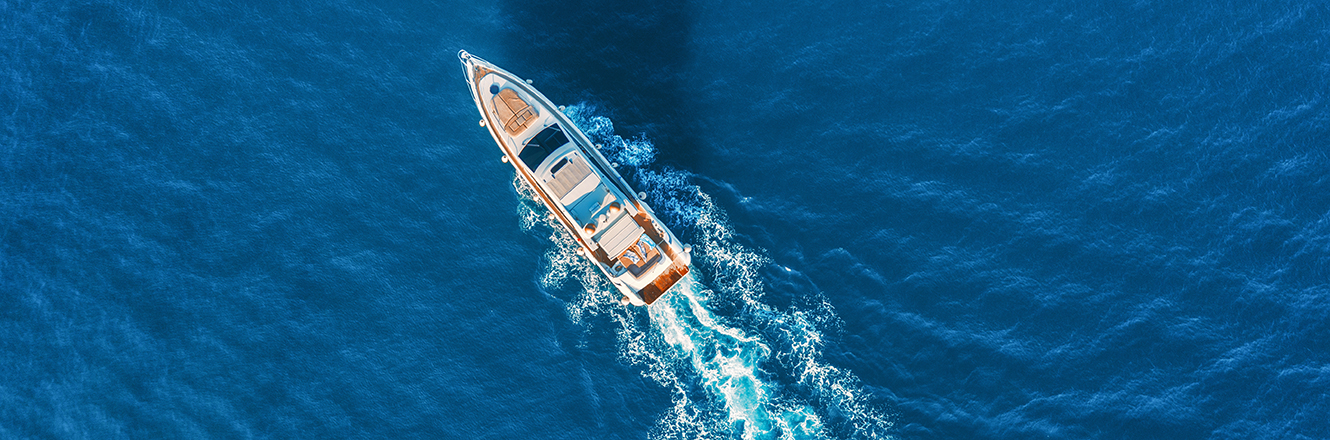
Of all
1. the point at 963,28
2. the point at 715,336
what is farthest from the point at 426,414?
the point at 963,28

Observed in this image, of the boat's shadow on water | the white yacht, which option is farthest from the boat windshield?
the boat's shadow on water

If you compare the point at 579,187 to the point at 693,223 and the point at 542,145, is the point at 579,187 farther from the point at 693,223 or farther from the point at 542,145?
the point at 693,223

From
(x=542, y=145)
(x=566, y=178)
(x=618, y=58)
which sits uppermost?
(x=618, y=58)

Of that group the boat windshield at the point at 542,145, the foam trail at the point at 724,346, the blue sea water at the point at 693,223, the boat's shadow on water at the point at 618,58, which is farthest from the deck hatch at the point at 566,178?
the boat's shadow on water at the point at 618,58

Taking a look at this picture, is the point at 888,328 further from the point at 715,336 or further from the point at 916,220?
the point at 715,336

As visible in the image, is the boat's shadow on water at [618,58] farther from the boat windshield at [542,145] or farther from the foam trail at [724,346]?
the foam trail at [724,346]

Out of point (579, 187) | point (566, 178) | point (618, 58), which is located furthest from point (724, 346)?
point (618, 58)
